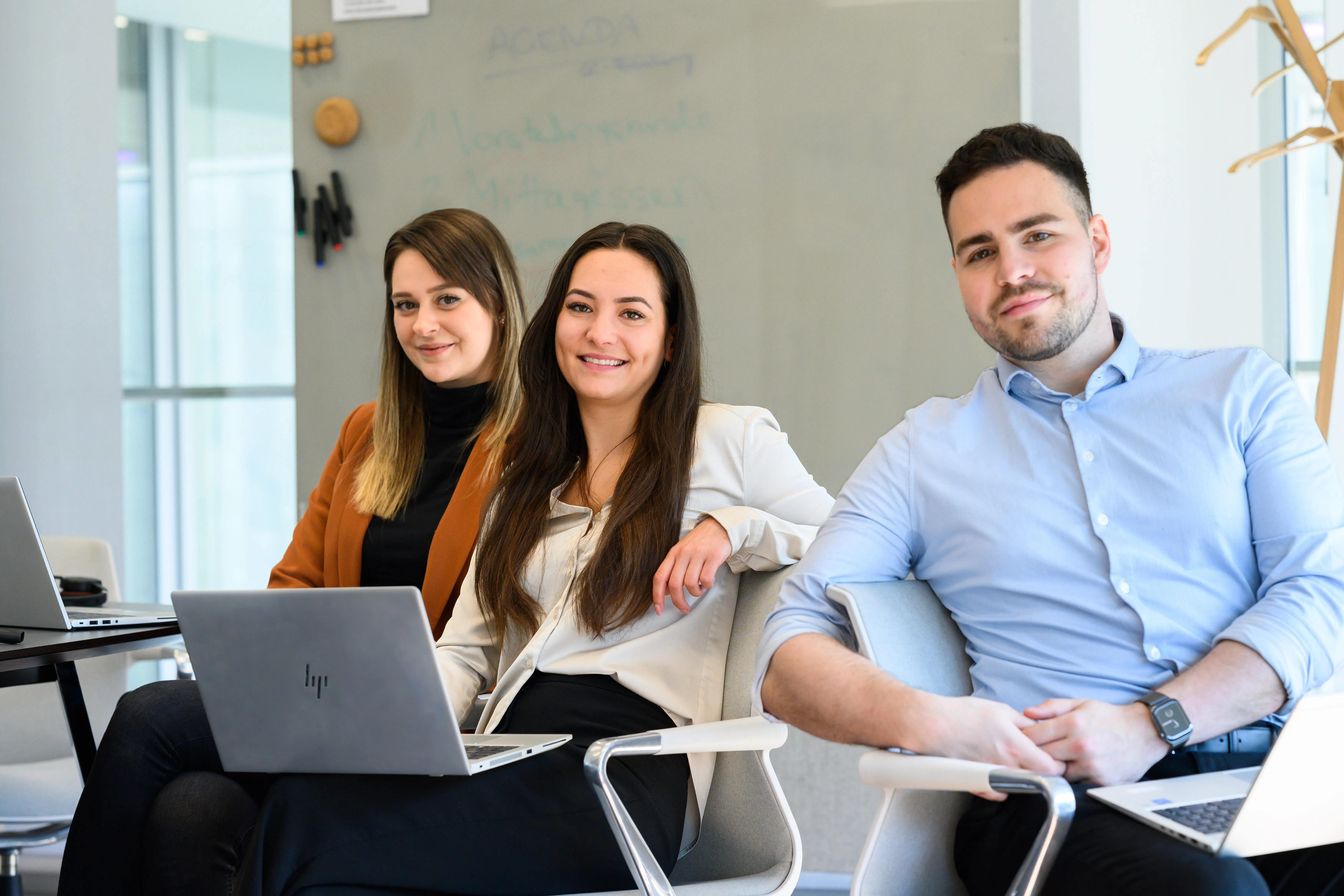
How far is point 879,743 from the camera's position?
1.34 m

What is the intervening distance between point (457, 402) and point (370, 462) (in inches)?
8.2

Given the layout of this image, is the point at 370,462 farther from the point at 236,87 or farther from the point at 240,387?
the point at 236,87

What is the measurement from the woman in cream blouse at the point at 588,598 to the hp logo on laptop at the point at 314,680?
14cm

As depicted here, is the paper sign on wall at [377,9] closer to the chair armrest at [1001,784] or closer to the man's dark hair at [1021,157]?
the man's dark hair at [1021,157]

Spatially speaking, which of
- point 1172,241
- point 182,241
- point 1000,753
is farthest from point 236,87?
point 1000,753

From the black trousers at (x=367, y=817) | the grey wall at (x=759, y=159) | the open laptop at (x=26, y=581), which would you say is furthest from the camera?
the grey wall at (x=759, y=159)

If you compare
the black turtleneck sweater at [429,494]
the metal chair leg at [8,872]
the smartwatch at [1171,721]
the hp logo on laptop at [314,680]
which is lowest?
the metal chair leg at [8,872]

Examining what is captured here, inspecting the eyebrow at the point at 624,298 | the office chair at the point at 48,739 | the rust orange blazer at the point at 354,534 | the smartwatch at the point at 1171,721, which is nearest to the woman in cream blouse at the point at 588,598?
the eyebrow at the point at 624,298

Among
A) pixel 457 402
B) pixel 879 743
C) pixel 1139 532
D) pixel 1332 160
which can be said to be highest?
pixel 1332 160

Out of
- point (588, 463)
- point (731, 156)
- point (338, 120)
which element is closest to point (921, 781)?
point (588, 463)

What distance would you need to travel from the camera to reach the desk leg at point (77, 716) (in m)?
1.90

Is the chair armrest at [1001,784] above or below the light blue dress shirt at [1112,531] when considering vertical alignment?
below

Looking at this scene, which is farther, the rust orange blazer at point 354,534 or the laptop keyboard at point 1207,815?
the rust orange blazer at point 354,534

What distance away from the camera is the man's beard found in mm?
1541
